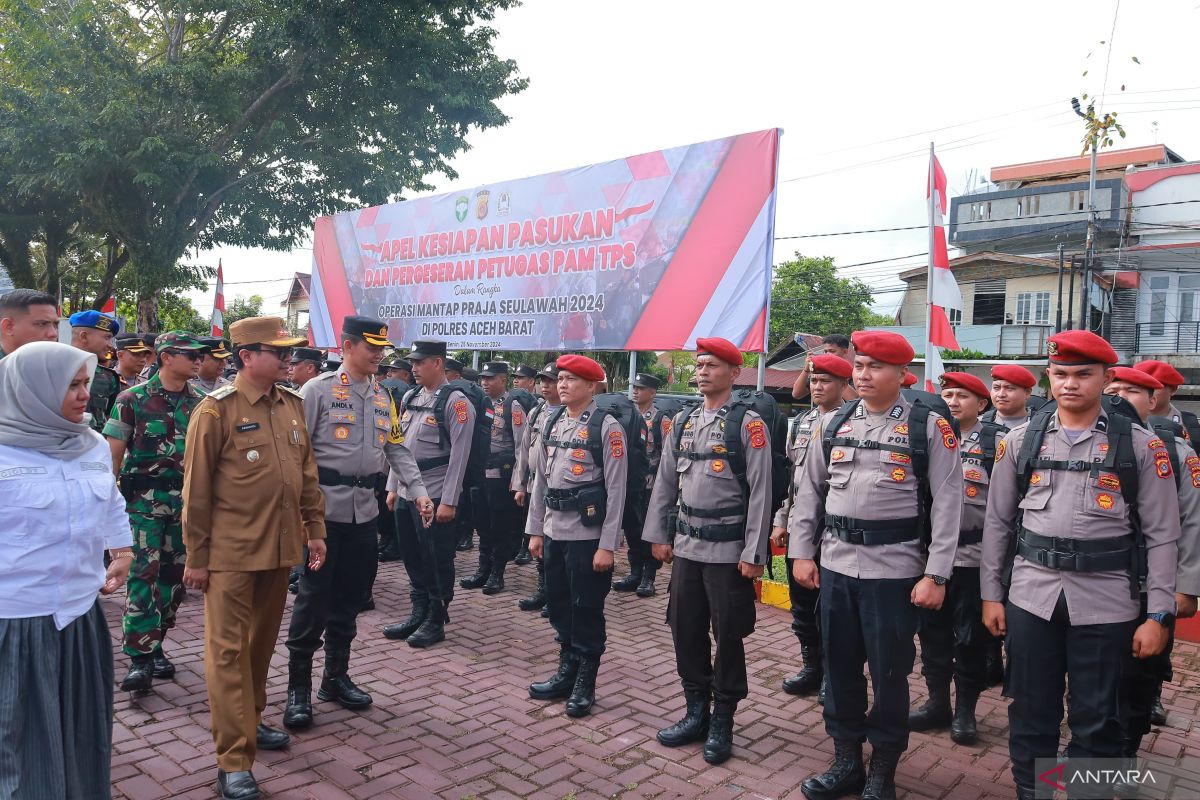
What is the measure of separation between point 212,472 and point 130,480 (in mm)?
1581

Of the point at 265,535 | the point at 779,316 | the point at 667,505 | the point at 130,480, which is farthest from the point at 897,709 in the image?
the point at 779,316

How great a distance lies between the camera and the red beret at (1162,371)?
483 cm

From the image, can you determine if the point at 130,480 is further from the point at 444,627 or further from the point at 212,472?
the point at 444,627

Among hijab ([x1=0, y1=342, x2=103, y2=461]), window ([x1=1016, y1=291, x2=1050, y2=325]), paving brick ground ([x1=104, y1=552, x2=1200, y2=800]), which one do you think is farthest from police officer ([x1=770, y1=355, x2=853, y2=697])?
window ([x1=1016, y1=291, x2=1050, y2=325])

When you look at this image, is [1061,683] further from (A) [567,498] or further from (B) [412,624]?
(B) [412,624]

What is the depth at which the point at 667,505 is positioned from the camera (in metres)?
4.33

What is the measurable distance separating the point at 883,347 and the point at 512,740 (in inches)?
107

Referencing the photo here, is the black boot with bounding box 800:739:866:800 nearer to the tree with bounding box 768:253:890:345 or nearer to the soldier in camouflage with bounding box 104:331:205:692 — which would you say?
the soldier in camouflage with bounding box 104:331:205:692

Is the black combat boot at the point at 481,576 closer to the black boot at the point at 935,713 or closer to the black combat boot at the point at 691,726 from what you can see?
the black combat boot at the point at 691,726

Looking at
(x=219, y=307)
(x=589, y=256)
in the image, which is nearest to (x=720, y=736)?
(x=589, y=256)

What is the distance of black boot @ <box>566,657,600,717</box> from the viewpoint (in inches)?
170

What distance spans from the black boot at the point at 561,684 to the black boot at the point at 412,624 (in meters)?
1.31

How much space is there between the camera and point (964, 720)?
166 inches

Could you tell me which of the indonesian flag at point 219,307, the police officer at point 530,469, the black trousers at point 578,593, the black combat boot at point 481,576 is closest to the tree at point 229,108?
the indonesian flag at point 219,307
